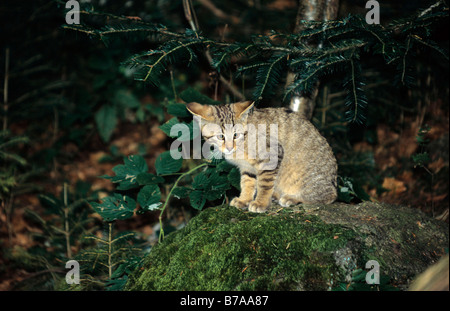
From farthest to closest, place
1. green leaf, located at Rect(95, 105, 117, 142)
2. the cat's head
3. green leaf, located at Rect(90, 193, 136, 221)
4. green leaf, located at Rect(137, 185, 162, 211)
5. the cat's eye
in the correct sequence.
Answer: green leaf, located at Rect(95, 105, 117, 142)
the cat's eye
the cat's head
green leaf, located at Rect(137, 185, 162, 211)
green leaf, located at Rect(90, 193, 136, 221)

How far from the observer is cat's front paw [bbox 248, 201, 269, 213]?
124 inches

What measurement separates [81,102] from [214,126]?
4.35 meters

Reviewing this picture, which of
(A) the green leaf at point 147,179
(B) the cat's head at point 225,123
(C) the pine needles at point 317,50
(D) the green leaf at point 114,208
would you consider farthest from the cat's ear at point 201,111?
(D) the green leaf at point 114,208

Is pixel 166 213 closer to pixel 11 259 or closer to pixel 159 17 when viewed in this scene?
pixel 11 259

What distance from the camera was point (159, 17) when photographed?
19.2ft

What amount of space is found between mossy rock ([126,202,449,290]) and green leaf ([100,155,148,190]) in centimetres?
68

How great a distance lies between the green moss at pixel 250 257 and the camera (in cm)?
215

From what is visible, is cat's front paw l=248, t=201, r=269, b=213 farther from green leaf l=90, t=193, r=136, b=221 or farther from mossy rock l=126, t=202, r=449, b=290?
green leaf l=90, t=193, r=136, b=221

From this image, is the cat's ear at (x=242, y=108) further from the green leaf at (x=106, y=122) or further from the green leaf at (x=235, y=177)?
the green leaf at (x=106, y=122)

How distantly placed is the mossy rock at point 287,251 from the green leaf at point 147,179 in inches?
22.0

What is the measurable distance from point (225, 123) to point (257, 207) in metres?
0.88

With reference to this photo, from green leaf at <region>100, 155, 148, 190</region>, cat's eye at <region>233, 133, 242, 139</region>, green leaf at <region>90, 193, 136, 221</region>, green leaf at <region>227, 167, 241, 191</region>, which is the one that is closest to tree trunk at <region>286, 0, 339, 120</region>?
cat's eye at <region>233, 133, 242, 139</region>

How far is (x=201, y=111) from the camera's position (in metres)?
3.21
